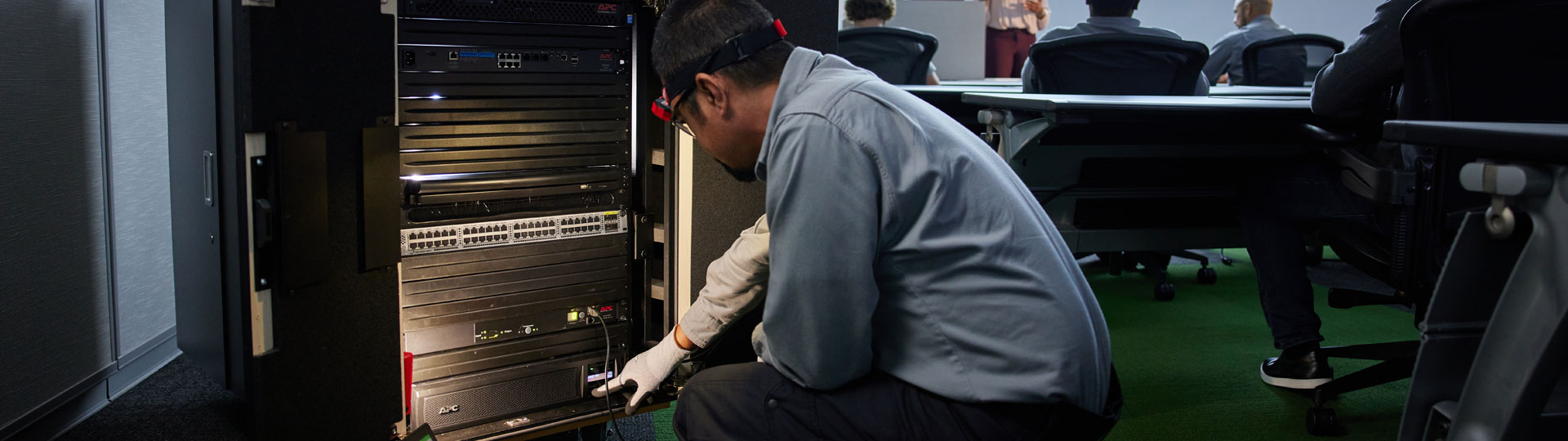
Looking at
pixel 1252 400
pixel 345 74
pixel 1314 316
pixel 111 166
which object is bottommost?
pixel 1252 400

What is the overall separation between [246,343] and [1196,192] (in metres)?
2.02

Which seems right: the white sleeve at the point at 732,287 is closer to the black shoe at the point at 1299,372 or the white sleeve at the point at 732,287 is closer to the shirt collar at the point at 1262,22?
the black shoe at the point at 1299,372

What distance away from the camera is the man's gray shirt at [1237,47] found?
14.0 feet

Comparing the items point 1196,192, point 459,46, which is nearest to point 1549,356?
point 459,46

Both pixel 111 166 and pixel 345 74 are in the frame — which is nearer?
pixel 345 74

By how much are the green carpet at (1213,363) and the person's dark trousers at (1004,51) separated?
154cm

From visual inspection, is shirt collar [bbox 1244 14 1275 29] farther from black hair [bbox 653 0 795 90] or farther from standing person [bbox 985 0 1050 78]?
black hair [bbox 653 0 795 90]

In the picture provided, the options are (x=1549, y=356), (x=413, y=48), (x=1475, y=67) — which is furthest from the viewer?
(x=1475, y=67)

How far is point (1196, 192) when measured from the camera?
7.73ft

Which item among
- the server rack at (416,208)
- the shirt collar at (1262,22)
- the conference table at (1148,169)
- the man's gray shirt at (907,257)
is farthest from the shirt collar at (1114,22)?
the man's gray shirt at (907,257)

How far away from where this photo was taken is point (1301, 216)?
2047 millimetres

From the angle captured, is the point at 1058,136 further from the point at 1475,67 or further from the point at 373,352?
the point at 373,352

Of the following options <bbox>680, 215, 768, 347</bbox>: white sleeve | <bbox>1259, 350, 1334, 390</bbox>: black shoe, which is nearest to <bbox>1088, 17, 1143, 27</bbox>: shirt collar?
<bbox>1259, 350, 1334, 390</bbox>: black shoe

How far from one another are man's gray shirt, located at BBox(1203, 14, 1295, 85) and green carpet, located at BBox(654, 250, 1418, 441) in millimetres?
1288
